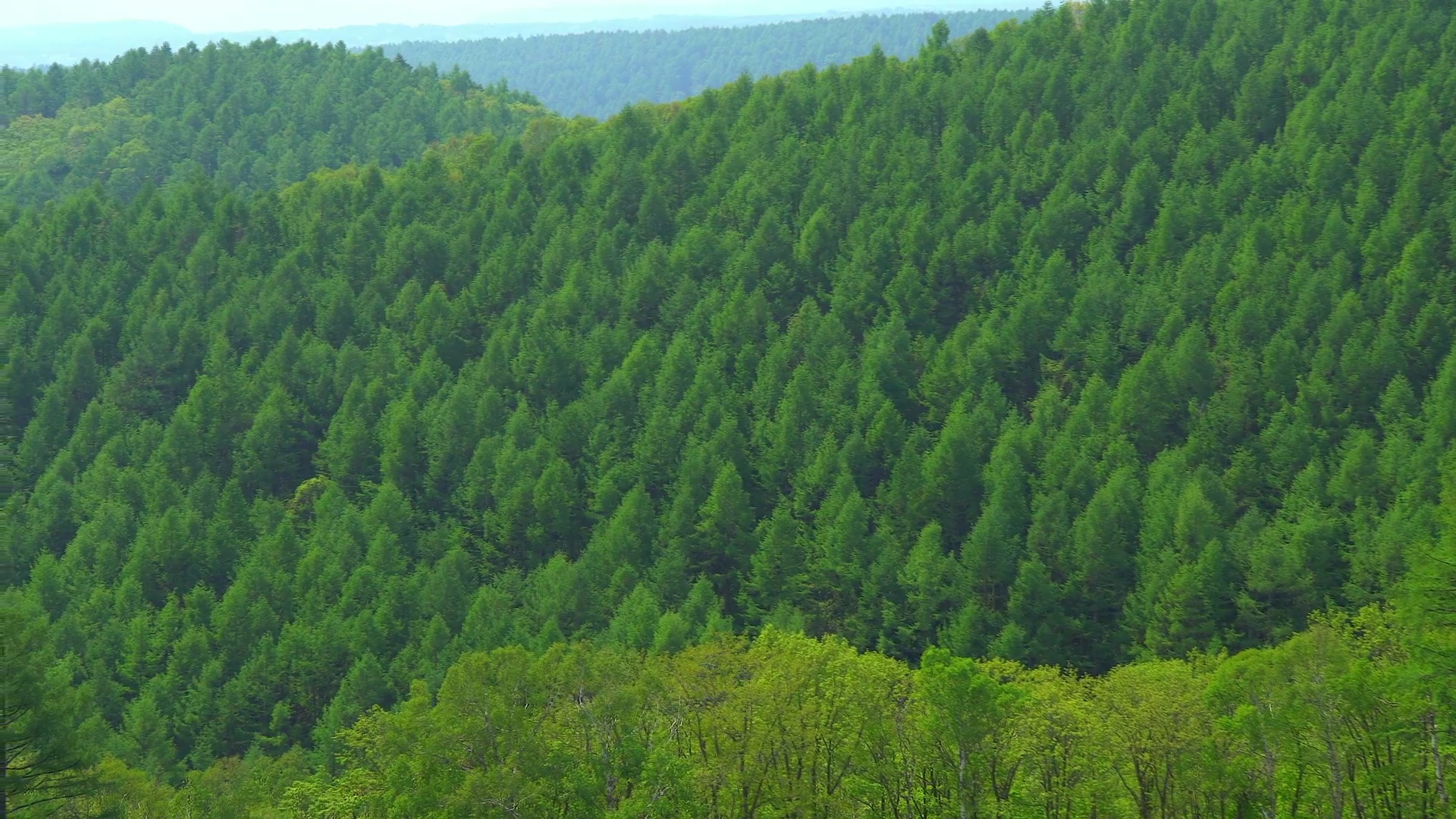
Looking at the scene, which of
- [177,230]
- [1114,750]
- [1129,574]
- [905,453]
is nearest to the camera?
[1114,750]

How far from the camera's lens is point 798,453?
109188 mm

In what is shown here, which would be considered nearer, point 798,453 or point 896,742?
point 896,742

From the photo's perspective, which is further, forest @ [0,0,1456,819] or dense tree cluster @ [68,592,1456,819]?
forest @ [0,0,1456,819]

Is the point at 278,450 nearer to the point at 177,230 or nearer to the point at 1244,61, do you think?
the point at 177,230

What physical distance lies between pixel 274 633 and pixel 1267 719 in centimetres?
6687

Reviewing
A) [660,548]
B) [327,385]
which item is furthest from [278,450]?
[660,548]

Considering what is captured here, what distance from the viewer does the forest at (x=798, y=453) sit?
4841 cm

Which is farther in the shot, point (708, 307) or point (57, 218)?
point (57, 218)

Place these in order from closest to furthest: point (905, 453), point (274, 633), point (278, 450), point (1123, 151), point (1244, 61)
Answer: point (274, 633) → point (905, 453) → point (278, 450) → point (1123, 151) → point (1244, 61)

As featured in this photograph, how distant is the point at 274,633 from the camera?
97.2 m

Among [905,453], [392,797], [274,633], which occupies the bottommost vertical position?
[274,633]

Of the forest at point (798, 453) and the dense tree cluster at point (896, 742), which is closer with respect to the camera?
the dense tree cluster at point (896, 742)

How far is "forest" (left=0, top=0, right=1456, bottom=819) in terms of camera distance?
48.4m

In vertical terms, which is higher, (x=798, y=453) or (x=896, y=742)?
(x=896, y=742)
